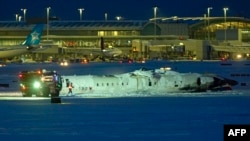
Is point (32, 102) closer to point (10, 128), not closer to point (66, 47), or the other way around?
point (10, 128)

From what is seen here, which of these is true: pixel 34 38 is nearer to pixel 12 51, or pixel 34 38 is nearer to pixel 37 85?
pixel 12 51

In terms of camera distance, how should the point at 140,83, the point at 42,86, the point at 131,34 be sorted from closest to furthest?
the point at 42,86 < the point at 140,83 < the point at 131,34

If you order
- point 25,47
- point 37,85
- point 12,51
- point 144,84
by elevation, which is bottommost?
point 144,84

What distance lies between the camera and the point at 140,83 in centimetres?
4356

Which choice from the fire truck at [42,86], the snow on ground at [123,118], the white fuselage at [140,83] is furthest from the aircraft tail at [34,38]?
the snow on ground at [123,118]

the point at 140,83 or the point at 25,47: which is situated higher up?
the point at 25,47

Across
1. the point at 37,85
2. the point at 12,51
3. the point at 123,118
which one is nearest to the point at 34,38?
the point at 12,51

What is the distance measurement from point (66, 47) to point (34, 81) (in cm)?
13928

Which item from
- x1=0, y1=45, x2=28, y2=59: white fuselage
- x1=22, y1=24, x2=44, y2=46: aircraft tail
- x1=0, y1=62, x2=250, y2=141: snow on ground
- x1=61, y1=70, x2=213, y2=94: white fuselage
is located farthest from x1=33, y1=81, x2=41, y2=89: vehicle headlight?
x1=22, y1=24, x2=44, y2=46: aircraft tail

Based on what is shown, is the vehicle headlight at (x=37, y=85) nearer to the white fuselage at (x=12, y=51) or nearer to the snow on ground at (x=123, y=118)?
the snow on ground at (x=123, y=118)

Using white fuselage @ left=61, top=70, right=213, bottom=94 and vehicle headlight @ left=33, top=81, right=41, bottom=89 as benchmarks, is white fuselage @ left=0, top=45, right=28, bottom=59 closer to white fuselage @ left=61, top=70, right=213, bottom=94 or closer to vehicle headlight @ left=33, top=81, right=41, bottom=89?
white fuselage @ left=61, top=70, right=213, bottom=94

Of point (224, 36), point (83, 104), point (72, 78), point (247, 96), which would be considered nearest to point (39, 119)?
point (83, 104)

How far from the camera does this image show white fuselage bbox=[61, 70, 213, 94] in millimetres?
43281

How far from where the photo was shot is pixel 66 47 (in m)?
180
